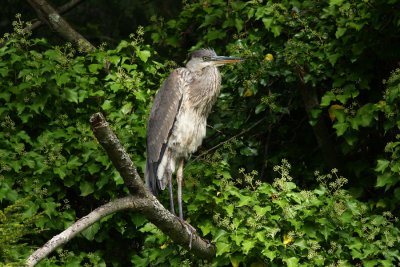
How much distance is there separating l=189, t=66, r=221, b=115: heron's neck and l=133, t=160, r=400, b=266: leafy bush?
70 centimetres

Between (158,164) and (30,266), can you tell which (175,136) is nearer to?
(158,164)

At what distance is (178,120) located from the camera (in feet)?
17.3

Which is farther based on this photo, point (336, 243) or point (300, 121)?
point (300, 121)

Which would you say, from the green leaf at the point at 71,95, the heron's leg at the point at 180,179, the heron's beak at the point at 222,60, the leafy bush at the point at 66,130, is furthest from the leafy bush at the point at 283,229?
the green leaf at the point at 71,95

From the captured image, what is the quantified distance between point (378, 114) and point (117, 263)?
1.85 metres

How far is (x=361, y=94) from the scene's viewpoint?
5.58 meters

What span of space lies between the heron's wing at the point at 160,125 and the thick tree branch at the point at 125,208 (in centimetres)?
64

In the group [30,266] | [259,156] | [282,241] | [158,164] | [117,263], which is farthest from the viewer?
[259,156]

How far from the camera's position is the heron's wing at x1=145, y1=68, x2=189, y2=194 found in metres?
5.09

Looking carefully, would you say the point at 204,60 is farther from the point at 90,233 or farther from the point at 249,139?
the point at 90,233

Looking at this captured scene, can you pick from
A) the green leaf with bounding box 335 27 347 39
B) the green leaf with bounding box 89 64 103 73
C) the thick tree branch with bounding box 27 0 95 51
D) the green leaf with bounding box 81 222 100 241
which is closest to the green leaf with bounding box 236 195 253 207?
the green leaf with bounding box 81 222 100 241

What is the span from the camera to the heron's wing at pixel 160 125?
5.09m

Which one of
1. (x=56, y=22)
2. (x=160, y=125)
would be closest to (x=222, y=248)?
(x=160, y=125)

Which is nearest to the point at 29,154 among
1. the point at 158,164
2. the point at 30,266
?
the point at 158,164
